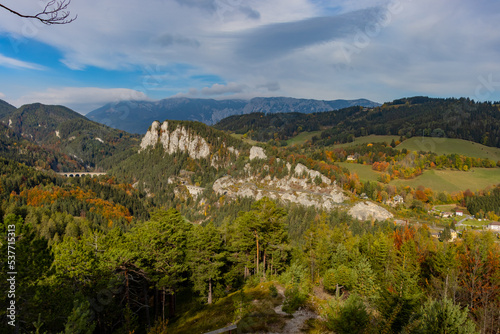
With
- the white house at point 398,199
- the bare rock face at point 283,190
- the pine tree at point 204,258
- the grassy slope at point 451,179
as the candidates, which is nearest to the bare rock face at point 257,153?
the bare rock face at point 283,190

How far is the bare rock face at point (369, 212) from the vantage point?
10619 cm

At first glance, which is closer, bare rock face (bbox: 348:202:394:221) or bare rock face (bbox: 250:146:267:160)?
bare rock face (bbox: 348:202:394:221)

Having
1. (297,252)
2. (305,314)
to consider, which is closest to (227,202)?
(297,252)

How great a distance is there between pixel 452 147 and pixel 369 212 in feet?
392

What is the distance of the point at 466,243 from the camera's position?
4106cm

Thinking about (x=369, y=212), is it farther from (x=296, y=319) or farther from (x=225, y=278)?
(x=296, y=319)

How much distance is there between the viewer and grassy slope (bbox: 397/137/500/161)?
170875 millimetres

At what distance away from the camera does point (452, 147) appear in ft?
587

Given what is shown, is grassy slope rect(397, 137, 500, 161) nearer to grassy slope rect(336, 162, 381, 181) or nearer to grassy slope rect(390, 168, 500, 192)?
grassy slope rect(390, 168, 500, 192)

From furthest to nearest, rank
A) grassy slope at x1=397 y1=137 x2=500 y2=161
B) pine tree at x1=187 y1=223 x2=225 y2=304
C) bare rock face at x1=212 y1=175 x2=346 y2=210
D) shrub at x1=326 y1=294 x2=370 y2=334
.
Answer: grassy slope at x1=397 y1=137 x2=500 y2=161 → bare rock face at x1=212 y1=175 x2=346 y2=210 → pine tree at x1=187 y1=223 x2=225 y2=304 → shrub at x1=326 y1=294 x2=370 y2=334

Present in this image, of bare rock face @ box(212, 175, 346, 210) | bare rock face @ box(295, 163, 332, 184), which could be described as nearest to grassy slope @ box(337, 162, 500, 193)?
bare rock face @ box(295, 163, 332, 184)

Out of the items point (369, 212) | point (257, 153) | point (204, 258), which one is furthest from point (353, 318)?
point (257, 153)

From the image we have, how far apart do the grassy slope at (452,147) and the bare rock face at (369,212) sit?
326ft

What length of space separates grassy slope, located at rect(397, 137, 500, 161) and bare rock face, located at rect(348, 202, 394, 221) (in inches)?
3913
